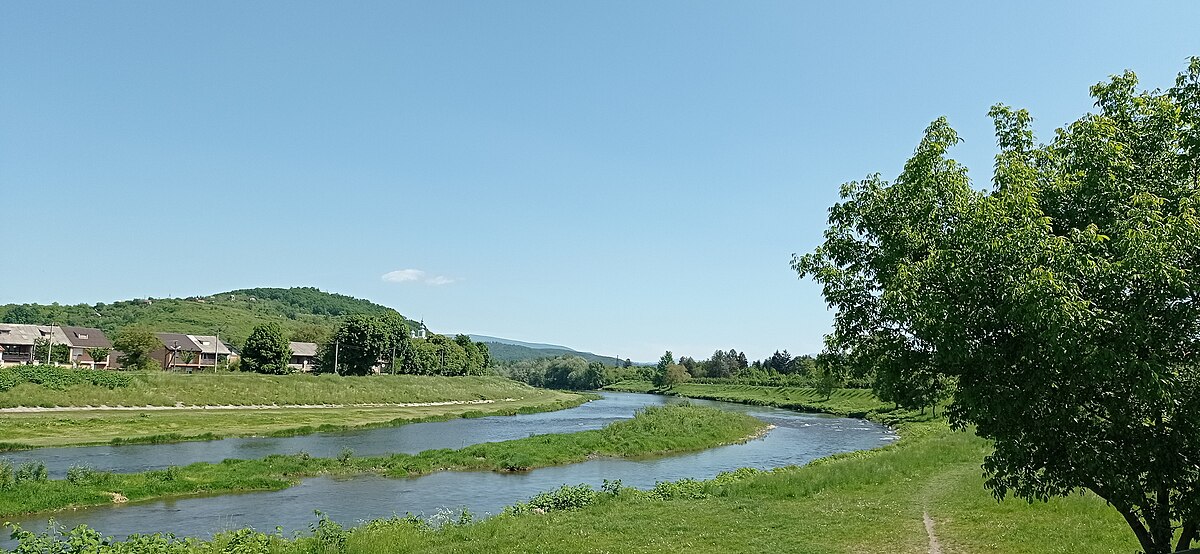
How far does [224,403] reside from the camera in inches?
3194

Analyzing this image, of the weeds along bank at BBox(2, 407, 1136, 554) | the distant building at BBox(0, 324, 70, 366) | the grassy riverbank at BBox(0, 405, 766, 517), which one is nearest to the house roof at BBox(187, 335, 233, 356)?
the distant building at BBox(0, 324, 70, 366)

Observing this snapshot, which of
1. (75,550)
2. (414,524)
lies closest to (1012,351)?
(414,524)

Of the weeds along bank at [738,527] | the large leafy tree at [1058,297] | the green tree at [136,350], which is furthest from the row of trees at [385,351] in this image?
the large leafy tree at [1058,297]

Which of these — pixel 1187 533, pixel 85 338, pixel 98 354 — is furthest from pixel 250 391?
pixel 1187 533

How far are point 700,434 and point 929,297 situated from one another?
5397 cm

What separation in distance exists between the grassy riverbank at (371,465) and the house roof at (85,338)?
369 feet

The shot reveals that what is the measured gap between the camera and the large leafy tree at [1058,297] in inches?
333

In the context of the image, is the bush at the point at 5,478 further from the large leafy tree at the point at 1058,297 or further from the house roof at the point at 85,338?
the house roof at the point at 85,338

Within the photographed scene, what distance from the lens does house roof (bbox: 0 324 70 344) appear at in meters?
118

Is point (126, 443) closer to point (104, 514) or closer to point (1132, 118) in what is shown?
point (104, 514)

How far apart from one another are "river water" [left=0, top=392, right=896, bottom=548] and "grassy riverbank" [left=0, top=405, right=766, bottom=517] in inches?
A: 44.7

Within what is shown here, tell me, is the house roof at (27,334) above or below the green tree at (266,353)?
above

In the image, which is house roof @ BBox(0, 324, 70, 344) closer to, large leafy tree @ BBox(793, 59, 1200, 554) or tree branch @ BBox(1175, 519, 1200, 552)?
large leafy tree @ BBox(793, 59, 1200, 554)

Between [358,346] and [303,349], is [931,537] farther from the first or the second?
[303,349]
